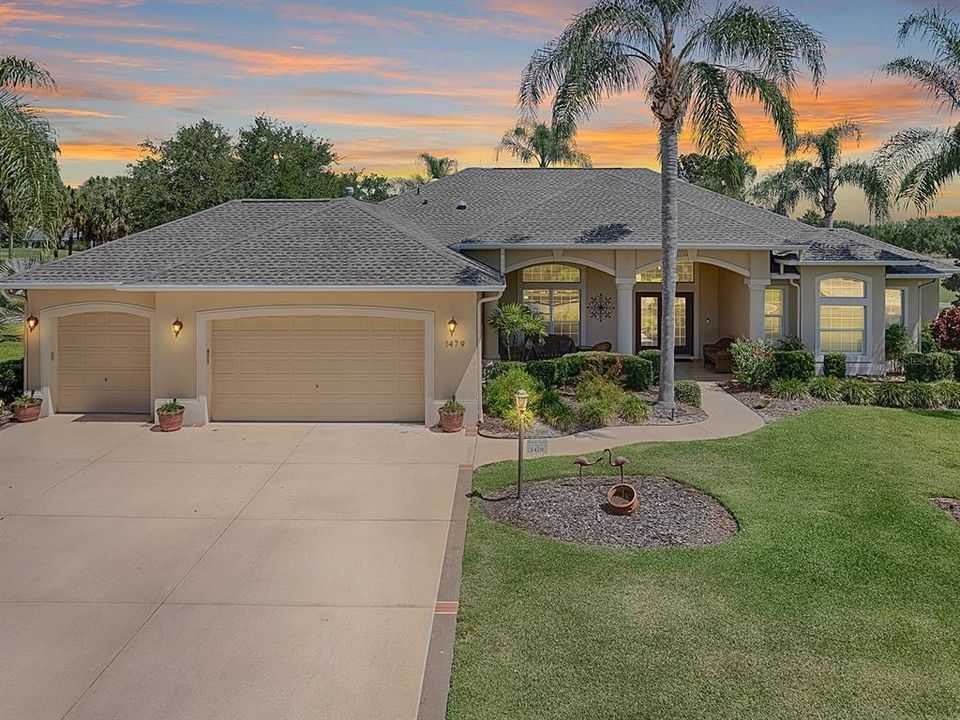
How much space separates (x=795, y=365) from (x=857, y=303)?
3965 mm

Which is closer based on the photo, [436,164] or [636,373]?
[636,373]

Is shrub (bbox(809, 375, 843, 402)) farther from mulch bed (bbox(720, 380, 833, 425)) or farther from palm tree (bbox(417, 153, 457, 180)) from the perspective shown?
palm tree (bbox(417, 153, 457, 180))

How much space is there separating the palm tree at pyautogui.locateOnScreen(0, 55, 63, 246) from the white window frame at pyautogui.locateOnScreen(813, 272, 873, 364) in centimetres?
1885

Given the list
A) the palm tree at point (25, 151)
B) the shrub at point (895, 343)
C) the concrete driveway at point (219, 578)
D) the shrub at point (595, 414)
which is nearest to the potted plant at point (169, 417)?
the concrete driveway at point (219, 578)

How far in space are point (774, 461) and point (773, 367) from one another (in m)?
6.47

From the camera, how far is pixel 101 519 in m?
8.64

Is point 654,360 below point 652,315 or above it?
below

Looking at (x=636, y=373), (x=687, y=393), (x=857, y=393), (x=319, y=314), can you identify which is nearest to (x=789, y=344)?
(x=857, y=393)

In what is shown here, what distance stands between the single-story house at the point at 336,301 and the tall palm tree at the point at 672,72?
3.57m

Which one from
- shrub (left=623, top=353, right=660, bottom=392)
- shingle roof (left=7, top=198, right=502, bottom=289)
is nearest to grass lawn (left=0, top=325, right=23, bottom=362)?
shingle roof (left=7, top=198, right=502, bottom=289)

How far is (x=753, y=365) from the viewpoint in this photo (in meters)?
16.8

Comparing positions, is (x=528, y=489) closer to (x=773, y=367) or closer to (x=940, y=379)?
(x=773, y=367)

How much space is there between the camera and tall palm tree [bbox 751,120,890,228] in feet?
90.1

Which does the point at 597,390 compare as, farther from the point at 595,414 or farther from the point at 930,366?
the point at 930,366
